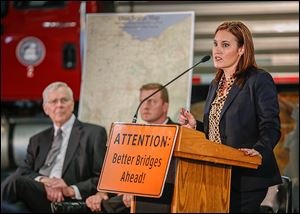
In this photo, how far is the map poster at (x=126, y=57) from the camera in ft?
19.7

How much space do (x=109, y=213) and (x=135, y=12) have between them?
2079 mm

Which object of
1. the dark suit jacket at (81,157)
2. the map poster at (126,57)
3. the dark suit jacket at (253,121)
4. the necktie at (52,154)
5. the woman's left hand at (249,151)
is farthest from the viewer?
the map poster at (126,57)

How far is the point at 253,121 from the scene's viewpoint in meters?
3.00

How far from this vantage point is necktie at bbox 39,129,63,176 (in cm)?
520

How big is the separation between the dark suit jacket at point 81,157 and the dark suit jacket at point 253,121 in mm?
2077

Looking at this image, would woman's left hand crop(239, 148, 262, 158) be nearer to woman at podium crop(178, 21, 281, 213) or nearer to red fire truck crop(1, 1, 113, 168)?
woman at podium crop(178, 21, 281, 213)

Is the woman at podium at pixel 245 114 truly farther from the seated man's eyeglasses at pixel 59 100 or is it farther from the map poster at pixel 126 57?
the map poster at pixel 126 57

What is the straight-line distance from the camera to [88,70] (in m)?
6.19

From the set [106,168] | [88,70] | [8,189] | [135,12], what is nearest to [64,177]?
[8,189]

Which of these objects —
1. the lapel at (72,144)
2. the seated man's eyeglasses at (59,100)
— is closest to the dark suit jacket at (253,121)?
the lapel at (72,144)

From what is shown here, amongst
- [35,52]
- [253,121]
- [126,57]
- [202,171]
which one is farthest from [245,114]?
[35,52]

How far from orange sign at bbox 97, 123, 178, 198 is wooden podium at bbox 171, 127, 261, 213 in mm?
53

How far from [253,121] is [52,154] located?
8.12 feet

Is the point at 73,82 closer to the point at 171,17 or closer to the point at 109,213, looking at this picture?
the point at 171,17
